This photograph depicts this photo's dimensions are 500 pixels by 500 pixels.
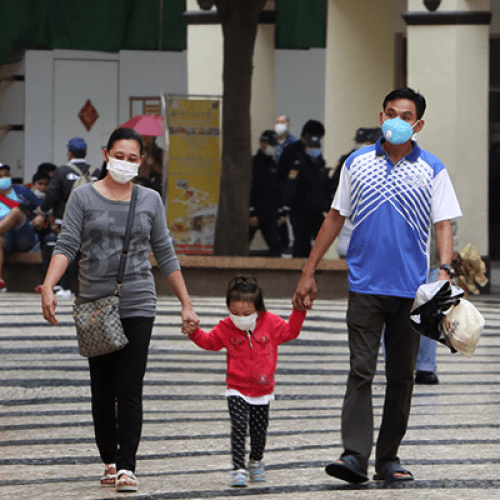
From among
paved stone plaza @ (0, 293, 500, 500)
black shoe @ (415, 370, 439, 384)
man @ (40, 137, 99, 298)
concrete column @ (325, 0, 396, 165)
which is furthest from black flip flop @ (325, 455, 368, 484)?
concrete column @ (325, 0, 396, 165)

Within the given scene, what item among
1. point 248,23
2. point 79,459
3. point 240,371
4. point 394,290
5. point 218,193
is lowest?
point 79,459

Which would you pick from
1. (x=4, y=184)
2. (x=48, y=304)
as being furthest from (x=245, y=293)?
(x=4, y=184)

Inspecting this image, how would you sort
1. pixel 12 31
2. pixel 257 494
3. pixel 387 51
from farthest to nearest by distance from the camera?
pixel 12 31, pixel 387 51, pixel 257 494

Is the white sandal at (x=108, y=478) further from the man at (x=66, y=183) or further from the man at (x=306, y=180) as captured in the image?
the man at (x=306, y=180)

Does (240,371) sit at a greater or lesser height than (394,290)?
lesser

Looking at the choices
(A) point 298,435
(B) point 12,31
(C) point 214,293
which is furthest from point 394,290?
(B) point 12,31

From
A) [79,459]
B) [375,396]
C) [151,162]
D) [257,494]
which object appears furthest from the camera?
[151,162]

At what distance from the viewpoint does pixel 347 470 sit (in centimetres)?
493

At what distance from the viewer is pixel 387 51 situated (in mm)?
16016

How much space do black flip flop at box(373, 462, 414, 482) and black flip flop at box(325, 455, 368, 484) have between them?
187mm

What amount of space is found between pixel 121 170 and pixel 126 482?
Result: 1337mm

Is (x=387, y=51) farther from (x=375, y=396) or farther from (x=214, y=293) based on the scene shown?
(x=375, y=396)

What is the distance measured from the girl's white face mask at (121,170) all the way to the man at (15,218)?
24.0 feet

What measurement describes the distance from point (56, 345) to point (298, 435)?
131 inches
